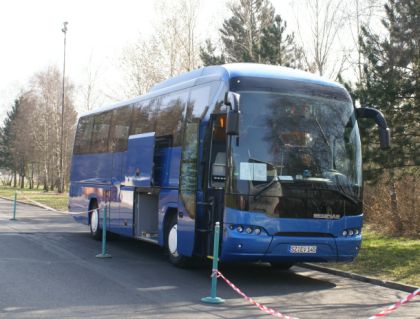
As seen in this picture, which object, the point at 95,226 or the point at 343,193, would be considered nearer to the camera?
the point at 343,193

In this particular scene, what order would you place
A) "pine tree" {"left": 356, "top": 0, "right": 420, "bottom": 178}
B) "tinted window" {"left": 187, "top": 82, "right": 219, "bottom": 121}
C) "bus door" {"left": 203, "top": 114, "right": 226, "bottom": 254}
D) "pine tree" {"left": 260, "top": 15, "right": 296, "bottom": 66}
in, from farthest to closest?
"pine tree" {"left": 260, "top": 15, "right": 296, "bottom": 66}
"pine tree" {"left": 356, "top": 0, "right": 420, "bottom": 178}
"tinted window" {"left": 187, "top": 82, "right": 219, "bottom": 121}
"bus door" {"left": 203, "top": 114, "right": 226, "bottom": 254}

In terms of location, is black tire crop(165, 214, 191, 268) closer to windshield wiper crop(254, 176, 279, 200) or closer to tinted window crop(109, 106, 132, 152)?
windshield wiper crop(254, 176, 279, 200)

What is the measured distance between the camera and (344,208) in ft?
32.2

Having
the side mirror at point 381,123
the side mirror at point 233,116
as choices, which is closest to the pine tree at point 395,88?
the side mirror at point 381,123

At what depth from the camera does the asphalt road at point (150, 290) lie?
7539 mm

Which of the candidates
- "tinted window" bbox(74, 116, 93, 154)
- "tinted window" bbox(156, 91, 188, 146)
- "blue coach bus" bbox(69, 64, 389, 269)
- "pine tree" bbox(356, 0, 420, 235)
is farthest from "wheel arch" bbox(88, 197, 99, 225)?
"pine tree" bbox(356, 0, 420, 235)

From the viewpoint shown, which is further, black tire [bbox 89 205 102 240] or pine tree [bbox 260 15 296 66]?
pine tree [bbox 260 15 296 66]

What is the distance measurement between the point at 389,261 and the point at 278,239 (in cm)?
422

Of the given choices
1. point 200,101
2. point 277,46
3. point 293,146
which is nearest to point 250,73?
point 200,101

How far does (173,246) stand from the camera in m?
11.2

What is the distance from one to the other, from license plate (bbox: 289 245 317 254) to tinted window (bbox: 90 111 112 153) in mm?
7556

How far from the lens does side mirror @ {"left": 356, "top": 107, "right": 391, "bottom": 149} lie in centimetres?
1006

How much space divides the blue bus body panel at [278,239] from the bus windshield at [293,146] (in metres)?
0.45

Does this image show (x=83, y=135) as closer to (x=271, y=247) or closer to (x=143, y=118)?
(x=143, y=118)
